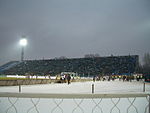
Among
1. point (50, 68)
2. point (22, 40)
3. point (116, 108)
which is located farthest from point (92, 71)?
point (116, 108)

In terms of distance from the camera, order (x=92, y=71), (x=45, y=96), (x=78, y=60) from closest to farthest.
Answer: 1. (x=45, y=96)
2. (x=92, y=71)
3. (x=78, y=60)

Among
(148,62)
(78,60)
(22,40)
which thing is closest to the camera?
(22,40)

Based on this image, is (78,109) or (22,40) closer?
(78,109)

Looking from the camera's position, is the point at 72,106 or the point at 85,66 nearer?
the point at 72,106

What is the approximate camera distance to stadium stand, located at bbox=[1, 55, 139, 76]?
218 feet

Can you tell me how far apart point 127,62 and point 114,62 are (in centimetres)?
514

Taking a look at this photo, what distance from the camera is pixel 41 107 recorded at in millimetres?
5273

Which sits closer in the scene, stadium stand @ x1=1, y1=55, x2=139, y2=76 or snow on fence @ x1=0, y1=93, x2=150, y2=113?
snow on fence @ x1=0, y1=93, x2=150, y2=113

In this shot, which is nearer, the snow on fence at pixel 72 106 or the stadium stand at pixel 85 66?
the snow on fence at pixel 72 106

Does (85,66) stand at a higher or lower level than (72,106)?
higher

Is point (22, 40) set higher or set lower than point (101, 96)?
higher

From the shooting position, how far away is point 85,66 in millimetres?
71750

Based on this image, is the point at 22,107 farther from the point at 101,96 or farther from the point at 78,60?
the point at 78,60

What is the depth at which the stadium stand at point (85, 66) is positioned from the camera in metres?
66.4
